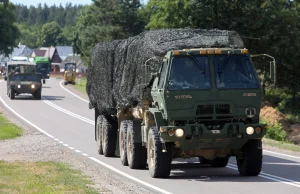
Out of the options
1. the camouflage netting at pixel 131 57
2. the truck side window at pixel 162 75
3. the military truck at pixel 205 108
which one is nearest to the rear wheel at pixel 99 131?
the camouflage netting at pixel 131 57

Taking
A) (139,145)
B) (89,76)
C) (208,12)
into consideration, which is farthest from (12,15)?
(139,145)

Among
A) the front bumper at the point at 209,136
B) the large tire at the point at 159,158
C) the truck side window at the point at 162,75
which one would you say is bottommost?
the large tire at the point at 159,158

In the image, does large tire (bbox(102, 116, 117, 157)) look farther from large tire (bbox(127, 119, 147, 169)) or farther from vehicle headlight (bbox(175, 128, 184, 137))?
vehicle headlight (bbox(175, 128, 184, 137))

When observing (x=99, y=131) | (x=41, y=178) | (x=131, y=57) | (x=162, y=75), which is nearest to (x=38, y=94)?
(x=99, y=131)

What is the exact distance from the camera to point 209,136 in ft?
53.3

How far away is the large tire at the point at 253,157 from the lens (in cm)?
1689

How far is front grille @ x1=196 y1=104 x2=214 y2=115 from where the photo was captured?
16.4m

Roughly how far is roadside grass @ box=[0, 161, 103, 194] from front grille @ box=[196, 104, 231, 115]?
2606 mm

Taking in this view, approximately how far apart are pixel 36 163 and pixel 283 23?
32.4m

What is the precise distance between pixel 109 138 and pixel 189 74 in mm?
6301

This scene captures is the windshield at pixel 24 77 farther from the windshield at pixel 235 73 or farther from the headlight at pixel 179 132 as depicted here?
the headlight at pixel 179 132

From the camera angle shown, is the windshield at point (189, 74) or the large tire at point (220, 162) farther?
the large tire at point (220, 162)

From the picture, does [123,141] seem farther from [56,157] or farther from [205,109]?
[205,109]

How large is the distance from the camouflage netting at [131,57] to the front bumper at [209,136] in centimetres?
179
